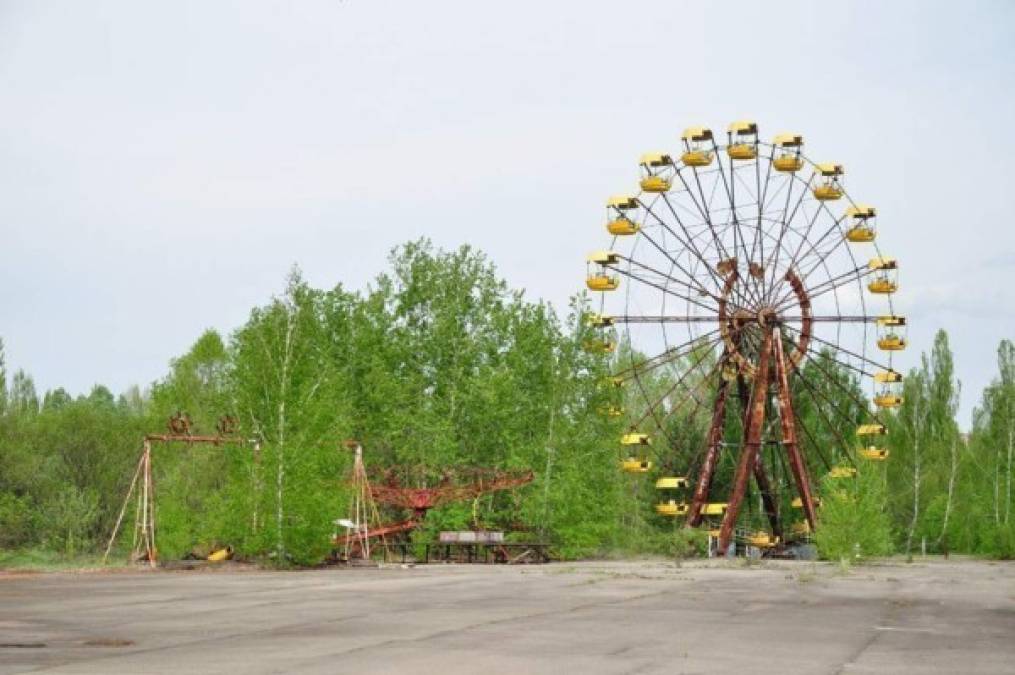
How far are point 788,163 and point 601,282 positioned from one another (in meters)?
8.99

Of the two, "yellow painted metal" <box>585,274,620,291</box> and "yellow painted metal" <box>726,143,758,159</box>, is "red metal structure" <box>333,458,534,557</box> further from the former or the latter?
"yellow painted metal" <box>726,143,758,159</box>

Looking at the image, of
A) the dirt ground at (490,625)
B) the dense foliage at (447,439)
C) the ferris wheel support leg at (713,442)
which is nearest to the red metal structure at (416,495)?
the dense foliage at (447,439)

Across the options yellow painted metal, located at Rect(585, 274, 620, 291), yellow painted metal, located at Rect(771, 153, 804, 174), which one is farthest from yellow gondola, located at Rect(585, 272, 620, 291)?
yellow painted metal, located at Rect(771, 153, 804, 174)

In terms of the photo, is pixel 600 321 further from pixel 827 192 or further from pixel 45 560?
pixel 45 560

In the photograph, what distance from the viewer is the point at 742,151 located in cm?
5753

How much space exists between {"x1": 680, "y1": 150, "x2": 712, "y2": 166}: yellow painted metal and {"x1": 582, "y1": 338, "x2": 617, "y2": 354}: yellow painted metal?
816 centimetres

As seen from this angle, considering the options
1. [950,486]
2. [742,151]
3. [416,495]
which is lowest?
[416,495]

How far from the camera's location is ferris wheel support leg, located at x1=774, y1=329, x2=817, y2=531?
55.5 meters

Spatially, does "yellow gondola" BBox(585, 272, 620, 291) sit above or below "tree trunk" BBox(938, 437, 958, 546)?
above

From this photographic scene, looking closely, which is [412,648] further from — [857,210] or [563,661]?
[857,210]

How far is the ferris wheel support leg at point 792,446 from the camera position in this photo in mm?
55500

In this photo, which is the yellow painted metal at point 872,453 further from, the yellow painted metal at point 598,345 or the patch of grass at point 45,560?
the patch of grass at point 45,560

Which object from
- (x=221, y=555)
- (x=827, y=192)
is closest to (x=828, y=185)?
(x=827, y=192)

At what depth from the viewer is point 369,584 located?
95.7 feet
